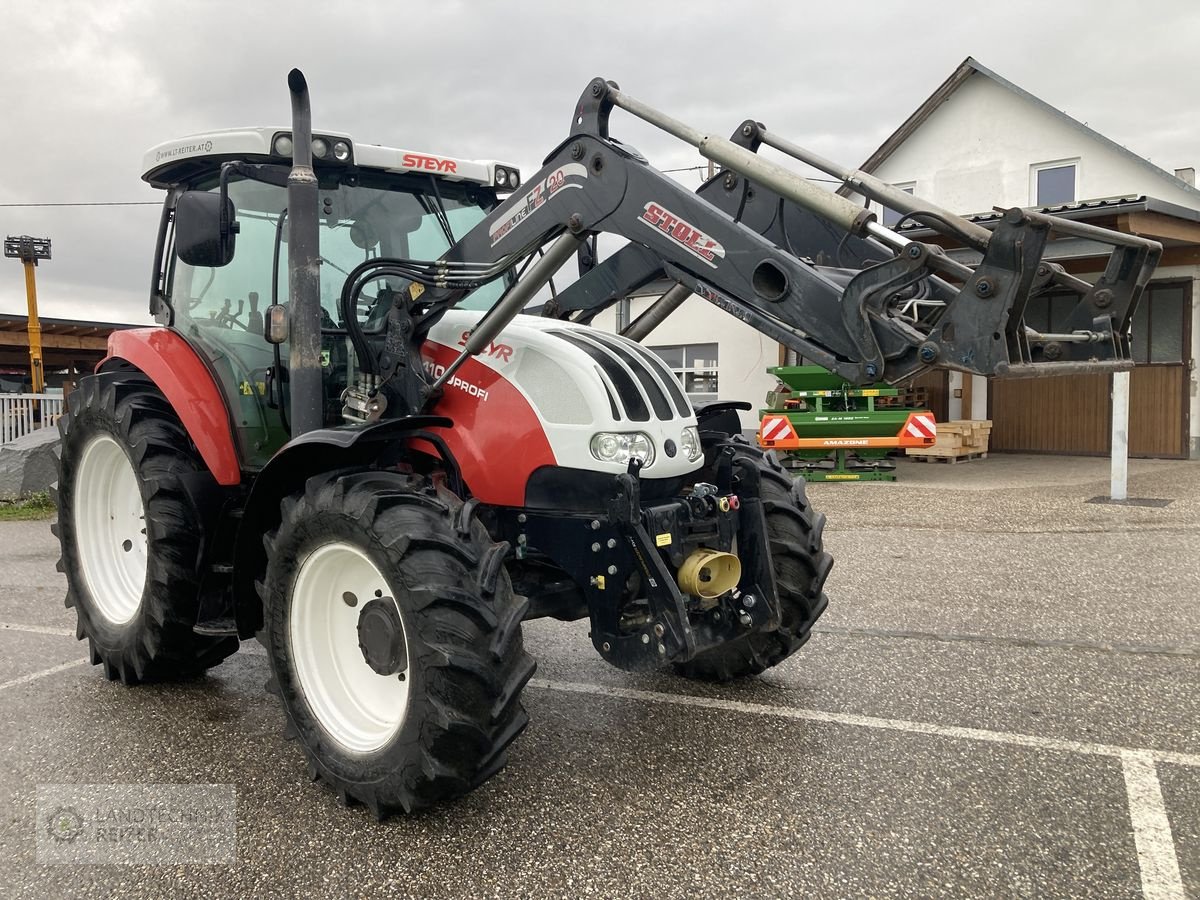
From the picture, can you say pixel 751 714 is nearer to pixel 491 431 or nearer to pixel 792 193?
pixel 491 431

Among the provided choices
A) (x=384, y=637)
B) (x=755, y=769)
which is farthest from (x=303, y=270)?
(x=755, y=769)

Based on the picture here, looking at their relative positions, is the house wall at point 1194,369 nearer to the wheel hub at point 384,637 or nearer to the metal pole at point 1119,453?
the metal pole at point 1119,453

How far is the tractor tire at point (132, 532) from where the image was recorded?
3990 millimetres

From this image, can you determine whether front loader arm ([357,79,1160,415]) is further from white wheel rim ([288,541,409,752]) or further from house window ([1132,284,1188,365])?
house window ([1132,284,1188,365])

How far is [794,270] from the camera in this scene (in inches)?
115

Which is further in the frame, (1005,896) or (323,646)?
(323,646)

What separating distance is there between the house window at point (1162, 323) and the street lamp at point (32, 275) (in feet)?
71.5

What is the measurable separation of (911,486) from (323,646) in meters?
9.65

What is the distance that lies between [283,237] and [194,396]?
79 centimetres

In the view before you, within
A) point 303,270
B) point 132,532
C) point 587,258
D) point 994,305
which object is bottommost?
point 132,532

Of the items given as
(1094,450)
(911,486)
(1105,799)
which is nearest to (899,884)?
(1105,799)

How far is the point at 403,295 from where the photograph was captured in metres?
3.65

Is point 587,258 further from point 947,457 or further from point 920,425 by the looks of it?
point 947,457

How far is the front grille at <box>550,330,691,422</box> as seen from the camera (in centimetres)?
342
